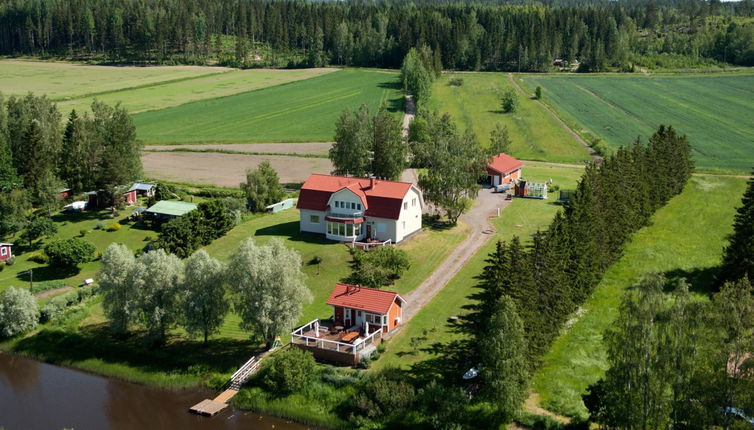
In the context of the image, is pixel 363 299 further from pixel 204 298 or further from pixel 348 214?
pixel 348 214

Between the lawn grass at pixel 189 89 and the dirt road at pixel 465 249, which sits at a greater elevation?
the lawn grass at pixel 189 89

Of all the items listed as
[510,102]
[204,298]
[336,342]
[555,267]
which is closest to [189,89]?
[510,102]

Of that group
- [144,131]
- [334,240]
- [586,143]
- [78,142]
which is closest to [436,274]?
[334,240]

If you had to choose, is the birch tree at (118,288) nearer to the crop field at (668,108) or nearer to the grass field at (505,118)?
the grass field at (505,118)

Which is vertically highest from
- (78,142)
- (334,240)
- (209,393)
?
(78,142)

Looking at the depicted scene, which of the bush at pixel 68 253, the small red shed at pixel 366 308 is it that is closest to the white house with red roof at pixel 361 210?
the small red shed at pixel 366 308

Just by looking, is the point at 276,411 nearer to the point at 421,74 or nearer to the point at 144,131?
the point at 144,131

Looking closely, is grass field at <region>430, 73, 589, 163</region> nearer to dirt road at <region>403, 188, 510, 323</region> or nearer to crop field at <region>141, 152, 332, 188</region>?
dirt road at <region>403, 188, 510, 323</region>
